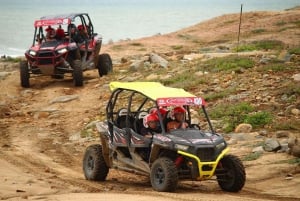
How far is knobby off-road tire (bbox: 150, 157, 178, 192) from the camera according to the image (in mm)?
11820

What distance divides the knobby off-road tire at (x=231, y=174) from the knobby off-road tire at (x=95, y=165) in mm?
2288

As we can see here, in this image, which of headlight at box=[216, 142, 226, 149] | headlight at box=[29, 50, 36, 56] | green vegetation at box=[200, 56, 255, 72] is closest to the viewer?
headlight at box=[216, 142, 226, 149]

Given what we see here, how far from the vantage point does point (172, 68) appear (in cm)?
2522

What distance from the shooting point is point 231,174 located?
1227cm

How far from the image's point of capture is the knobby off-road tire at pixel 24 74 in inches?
984

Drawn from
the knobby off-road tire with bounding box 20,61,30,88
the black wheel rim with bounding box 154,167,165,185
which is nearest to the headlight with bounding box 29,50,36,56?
the knobby off-road tire with bounding box 20,61,30,88

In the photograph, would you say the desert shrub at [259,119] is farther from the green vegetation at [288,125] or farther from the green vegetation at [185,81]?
the green vegetation at [185,81]

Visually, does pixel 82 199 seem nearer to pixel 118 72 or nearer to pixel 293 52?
pixel 293 52

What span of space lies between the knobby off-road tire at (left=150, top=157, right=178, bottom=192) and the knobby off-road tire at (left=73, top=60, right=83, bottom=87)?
12593 mm

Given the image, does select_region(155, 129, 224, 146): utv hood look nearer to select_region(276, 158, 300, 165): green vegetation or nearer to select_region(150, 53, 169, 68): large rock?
select_region(276, 158, 300, 165): green vegetation

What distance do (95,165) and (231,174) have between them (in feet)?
8.68

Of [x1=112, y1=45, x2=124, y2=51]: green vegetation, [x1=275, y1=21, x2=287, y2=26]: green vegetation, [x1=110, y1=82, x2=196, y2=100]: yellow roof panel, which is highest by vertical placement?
[x1=110, y1=82, x2=196, y2=100]: yellow roof panel

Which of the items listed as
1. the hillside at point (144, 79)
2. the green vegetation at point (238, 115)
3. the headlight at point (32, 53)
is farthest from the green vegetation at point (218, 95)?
the headlight at point (32, 53)

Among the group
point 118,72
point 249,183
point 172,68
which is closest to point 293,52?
Result: point 172,68
